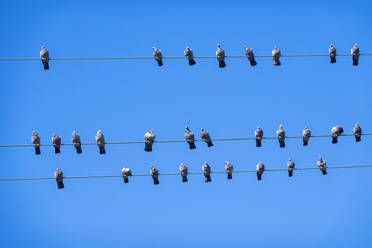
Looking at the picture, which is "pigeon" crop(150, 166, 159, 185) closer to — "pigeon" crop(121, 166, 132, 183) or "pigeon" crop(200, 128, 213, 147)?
"pigeon" crop(121, 166, 132, 183)

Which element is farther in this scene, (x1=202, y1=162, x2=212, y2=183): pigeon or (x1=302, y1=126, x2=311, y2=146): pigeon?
(x1=302, y1=126, x2=311, y2=146): pigeon

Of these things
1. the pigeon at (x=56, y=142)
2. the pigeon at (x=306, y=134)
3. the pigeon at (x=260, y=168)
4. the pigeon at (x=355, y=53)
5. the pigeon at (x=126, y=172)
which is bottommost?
the pigeon at (x=260, y=168)

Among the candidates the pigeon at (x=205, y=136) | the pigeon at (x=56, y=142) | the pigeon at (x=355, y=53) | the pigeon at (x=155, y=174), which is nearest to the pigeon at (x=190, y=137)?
the pigeon at (x=205, y=136)

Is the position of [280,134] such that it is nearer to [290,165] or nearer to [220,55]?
[290,165]

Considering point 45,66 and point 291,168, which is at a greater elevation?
point 45,66

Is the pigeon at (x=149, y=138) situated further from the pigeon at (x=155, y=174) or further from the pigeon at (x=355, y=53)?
the pigeon at (x=355, y=53)

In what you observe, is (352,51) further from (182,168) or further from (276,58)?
(182,168)

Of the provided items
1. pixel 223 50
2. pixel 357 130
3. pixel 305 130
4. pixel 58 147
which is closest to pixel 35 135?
pixel 58 147

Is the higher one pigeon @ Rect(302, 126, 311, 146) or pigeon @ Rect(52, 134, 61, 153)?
pigeon @ Rect(52, 134, 61, 153)

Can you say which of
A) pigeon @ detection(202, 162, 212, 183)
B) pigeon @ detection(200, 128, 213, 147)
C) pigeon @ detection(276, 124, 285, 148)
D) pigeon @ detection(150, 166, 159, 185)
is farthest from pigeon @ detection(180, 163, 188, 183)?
pigeon @ detection(276, 124, 285, 148)

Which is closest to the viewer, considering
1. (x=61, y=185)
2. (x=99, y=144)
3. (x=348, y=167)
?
(x=348, y=167)

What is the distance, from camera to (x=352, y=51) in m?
25.5

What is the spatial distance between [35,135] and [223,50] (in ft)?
21.2

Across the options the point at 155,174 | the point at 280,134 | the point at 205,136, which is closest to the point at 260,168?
the point at 280,134
